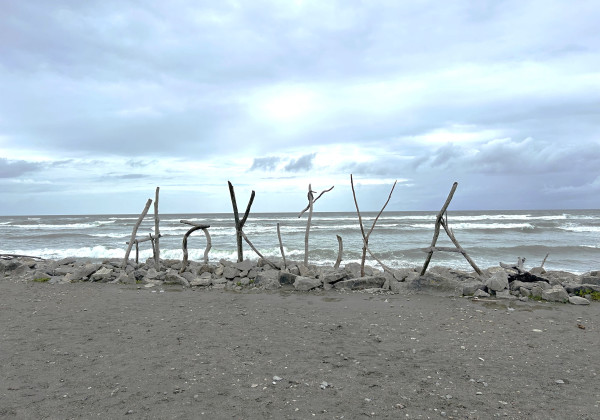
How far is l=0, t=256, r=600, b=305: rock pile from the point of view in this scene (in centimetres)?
782

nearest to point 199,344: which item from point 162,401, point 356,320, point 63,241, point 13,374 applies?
point 162,401

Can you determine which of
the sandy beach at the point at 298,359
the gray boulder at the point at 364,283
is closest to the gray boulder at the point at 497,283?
the sandy beach at the point at 298,359

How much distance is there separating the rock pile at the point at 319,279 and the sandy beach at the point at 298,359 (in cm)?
53

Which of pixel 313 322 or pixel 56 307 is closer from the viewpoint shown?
pixel 313 322

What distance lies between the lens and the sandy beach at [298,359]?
11.6 ft

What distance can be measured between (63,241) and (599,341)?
85.1ft

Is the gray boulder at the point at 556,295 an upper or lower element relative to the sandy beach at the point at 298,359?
upper

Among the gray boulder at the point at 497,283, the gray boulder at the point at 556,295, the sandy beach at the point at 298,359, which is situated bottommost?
the sandy beach at the point at 298,359

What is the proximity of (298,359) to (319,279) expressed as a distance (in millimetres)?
4296

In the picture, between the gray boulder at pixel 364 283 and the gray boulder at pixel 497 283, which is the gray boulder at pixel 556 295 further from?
the gray boulder at pixel 364 283

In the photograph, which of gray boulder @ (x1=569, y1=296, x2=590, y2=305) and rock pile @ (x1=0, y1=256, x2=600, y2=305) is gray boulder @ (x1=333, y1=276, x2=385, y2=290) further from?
gray boulder @ (x1=569, y1=296, x2=590, y2=305)

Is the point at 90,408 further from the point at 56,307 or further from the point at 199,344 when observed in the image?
the point at 56,307

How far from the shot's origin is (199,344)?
511 cm

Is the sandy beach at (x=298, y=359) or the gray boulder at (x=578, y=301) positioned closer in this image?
the sandy beach at (x=298, y=359)
